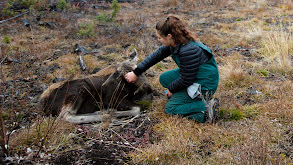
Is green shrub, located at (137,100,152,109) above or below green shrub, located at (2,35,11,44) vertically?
below

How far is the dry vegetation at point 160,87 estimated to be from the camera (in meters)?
2.71

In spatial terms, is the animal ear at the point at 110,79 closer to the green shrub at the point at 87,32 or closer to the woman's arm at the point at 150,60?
the woman's arm at the point at 150,60

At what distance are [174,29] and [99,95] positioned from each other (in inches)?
59.1

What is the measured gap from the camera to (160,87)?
4.81 m

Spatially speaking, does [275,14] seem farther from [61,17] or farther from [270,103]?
[61,17]

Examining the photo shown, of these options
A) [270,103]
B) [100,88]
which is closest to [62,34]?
[100,88]

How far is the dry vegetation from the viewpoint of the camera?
2.71 meters

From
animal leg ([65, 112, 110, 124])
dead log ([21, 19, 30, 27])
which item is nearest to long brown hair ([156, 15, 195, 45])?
animal leg ([65, 112, 110, 124])

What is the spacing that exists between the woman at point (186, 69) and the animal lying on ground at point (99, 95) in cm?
22

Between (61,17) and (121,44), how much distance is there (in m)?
3.38

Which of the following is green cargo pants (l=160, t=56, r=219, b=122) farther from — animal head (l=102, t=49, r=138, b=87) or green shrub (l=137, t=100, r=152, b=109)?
animal head (l=102, t=49, r=138, b=87)

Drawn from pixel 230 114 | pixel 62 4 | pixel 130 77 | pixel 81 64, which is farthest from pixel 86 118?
pixel 62 4

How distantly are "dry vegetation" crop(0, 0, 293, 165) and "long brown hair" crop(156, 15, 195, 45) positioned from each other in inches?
45.5

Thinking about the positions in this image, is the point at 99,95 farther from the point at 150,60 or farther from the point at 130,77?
the point at 150,60
